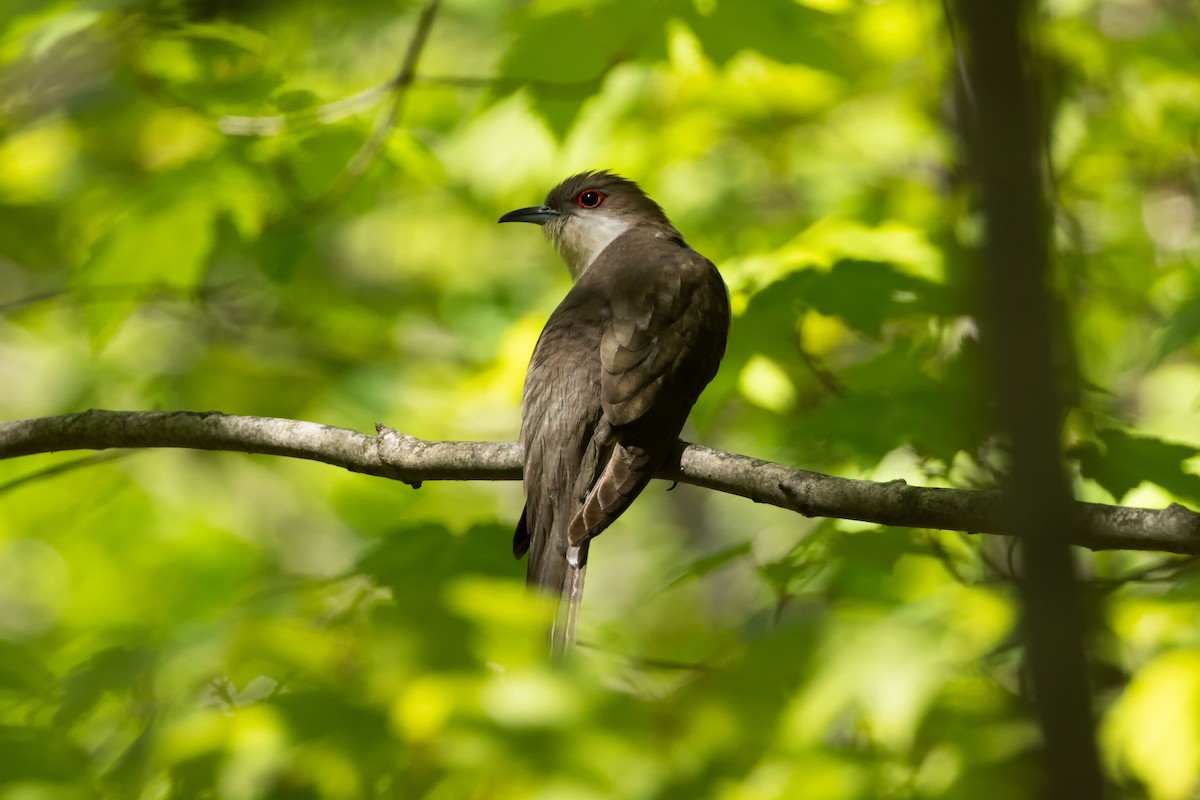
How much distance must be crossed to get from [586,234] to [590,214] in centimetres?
12

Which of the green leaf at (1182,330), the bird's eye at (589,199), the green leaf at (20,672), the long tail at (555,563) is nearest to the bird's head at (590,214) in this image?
the bird's eye at (589,199)

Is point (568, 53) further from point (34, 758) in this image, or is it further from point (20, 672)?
point (34, 758)

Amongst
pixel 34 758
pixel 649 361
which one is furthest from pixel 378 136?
pixel 34 758

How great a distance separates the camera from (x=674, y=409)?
3.96 m

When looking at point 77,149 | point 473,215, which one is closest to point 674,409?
point 473,215

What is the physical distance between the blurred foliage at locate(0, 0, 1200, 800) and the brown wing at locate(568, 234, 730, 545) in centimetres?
20

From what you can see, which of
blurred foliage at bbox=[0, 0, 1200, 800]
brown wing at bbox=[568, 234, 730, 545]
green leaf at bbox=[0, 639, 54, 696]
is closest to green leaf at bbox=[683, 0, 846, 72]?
blurred foliage at bbox=[0, 0, 1200, 800]

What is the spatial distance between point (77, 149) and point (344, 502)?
3.44m

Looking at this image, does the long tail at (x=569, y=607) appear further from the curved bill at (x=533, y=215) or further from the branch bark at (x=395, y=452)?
the curved bill at (x=533, y=215)

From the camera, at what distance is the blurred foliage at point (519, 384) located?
225cm

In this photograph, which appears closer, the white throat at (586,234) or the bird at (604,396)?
the bird at (604,396)

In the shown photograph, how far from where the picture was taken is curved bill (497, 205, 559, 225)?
6289mm

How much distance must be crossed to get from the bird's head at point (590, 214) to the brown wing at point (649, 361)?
1.24 meters

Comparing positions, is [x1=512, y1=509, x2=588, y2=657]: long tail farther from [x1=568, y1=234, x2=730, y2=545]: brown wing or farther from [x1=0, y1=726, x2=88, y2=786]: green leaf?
[x1=0, y1=726, x2=88, y2=786]: green leaf
